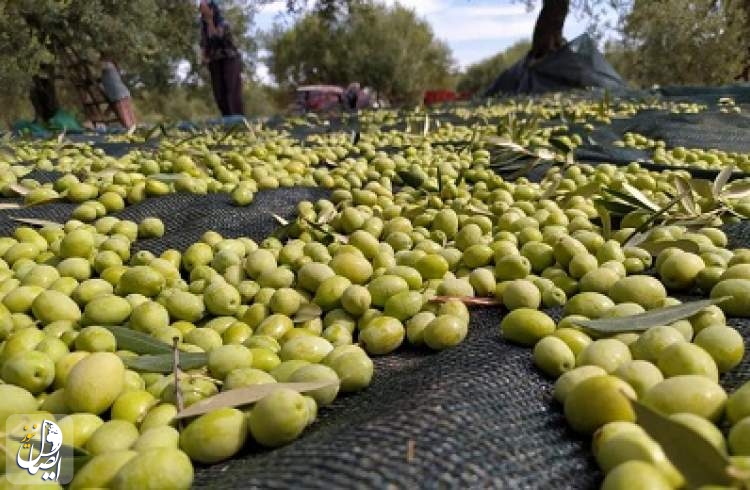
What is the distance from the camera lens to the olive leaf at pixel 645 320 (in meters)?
1.36

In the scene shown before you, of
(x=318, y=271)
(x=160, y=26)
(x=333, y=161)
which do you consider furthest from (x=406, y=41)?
(x=318, y=271)

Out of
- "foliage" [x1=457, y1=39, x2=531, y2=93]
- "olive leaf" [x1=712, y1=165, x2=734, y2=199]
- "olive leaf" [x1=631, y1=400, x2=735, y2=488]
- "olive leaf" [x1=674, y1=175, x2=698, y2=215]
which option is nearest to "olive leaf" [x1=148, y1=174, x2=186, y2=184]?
"olive leaf" [x1=674, y1=175, x2=698, y2=215]

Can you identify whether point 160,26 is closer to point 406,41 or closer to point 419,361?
point 419,361

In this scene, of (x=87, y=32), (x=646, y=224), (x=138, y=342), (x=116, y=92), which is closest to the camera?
(x=138, y=342)

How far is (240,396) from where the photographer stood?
119cm

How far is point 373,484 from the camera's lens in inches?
34.3

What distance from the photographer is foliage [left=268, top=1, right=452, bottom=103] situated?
115 feet

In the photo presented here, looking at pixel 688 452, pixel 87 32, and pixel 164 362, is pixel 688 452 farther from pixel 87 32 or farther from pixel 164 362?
pixel 87 32

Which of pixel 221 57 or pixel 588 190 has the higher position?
→ pixel 221 57

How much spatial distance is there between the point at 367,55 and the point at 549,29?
21022mm

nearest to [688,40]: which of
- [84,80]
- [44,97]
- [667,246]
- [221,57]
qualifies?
[221,57]

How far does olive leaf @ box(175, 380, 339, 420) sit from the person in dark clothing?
11.7 m

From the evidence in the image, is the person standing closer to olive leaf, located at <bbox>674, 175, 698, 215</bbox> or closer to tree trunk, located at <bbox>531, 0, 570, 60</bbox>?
tree trunk, located at <bbox>531, 0, 570, 60</bbox>

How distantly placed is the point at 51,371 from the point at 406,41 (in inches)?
1447
